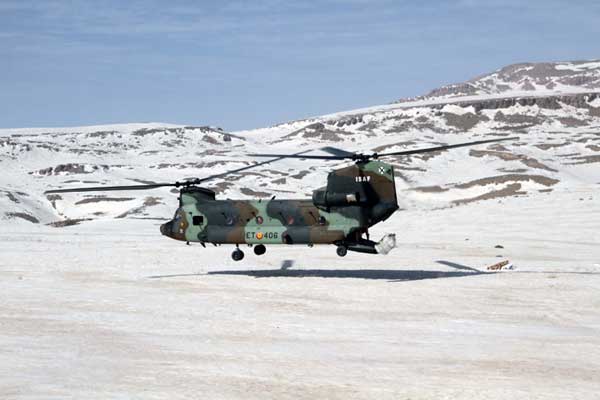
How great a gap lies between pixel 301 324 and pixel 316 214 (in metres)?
8.26

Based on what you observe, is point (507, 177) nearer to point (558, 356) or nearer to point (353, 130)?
point (558, 356)

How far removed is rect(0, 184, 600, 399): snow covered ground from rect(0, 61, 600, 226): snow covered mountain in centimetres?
2762

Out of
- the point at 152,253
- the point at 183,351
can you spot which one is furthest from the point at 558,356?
the point at 152,253

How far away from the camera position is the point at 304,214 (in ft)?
82.5

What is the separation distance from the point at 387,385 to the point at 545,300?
10160 millimetres

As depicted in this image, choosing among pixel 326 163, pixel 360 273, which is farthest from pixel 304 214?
pixel 326 163

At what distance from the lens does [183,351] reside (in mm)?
14125

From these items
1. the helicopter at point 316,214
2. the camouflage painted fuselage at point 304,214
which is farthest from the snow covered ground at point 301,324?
the camouflage painted fuselage at point 304,214

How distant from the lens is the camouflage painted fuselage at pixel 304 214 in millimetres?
24250

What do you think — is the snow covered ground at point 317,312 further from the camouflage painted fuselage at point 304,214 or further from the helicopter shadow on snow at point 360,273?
the camouflage painted fuselage at point 304,214

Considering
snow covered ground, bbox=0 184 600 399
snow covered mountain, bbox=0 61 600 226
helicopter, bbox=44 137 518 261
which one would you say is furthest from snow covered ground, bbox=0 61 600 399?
snow covered mountain, bbox=0 61 600 226

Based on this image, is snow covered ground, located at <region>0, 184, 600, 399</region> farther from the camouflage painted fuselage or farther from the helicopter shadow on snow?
the camouflage painted fuselage

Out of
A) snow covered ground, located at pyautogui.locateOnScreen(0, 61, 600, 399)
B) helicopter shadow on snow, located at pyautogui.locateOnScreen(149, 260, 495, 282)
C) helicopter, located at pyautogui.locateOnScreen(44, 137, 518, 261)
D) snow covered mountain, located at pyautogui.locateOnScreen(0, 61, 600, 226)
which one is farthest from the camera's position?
snow covered mountain, located at pyautogui.locateOnScreen(0, 61, 600, 226)

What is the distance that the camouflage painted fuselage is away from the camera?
79.6 feet
